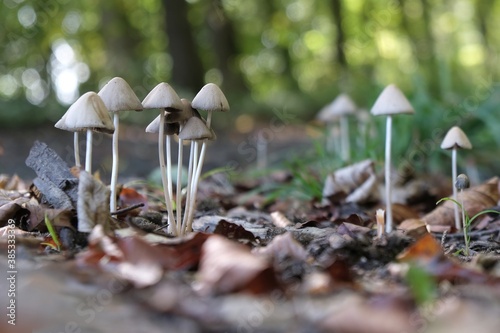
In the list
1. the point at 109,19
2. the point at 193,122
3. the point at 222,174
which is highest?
the point at 109,19

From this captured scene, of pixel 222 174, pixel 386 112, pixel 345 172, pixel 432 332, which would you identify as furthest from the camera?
pixel 222 174

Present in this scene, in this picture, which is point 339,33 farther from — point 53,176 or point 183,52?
point 53,176

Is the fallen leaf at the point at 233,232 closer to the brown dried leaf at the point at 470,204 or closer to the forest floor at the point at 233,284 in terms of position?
the forest floor at the point at 233,284

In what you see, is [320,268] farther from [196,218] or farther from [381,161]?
[381,161]

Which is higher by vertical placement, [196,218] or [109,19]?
[109,19]

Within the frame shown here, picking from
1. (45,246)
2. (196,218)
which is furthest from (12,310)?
(196,218)

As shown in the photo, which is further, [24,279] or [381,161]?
[381,161]

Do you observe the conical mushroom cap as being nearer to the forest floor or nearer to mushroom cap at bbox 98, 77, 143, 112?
mushroom cap at bbox 98, 77, 143, 112
